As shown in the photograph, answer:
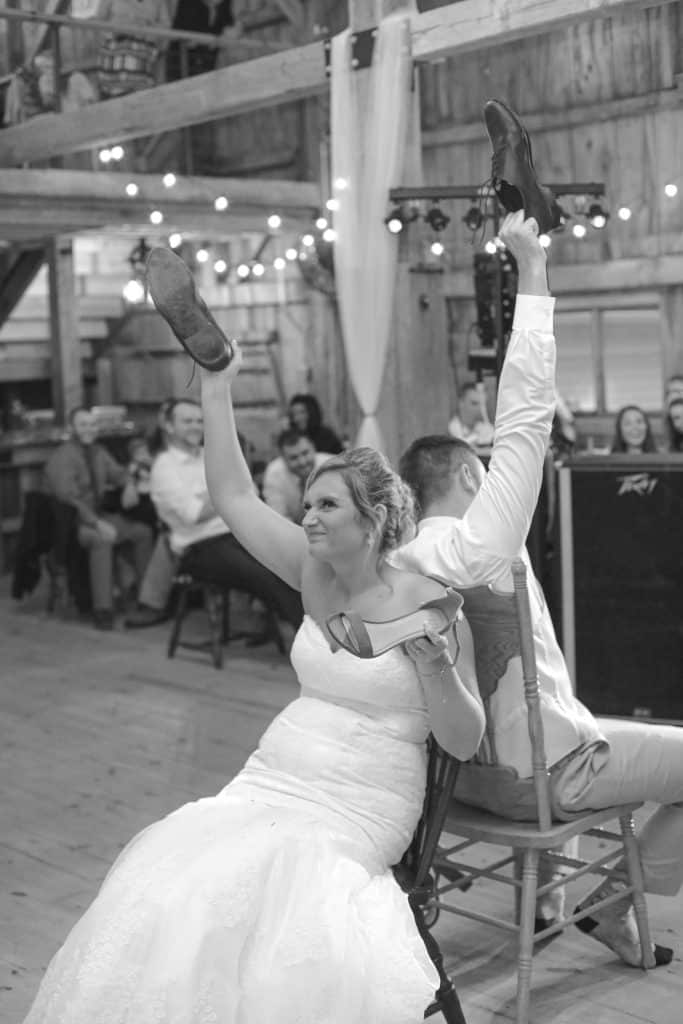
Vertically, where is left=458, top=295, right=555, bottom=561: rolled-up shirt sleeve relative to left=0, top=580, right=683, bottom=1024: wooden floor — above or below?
above

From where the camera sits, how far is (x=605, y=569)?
17.2 ft

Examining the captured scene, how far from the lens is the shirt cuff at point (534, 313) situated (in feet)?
8.60

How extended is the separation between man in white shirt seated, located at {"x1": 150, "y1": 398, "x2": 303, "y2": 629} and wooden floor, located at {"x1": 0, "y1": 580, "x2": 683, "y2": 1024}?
44cm

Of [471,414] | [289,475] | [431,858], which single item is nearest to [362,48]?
[289,475]

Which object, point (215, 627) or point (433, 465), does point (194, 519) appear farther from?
point (433, 465)

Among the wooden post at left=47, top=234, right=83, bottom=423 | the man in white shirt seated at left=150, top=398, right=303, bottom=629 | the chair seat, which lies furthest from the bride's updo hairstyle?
the wooden post at left=47, top=234, right=83, bottom=423

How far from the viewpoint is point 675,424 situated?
7.05 metres

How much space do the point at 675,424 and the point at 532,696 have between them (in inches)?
173

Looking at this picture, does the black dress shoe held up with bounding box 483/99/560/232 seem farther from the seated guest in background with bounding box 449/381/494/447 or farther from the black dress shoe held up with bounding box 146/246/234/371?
the seated guest in background with bounding box 449/381/494/447

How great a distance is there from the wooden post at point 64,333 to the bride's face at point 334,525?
8.50 meters

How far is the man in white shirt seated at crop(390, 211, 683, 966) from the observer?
2.64 meters

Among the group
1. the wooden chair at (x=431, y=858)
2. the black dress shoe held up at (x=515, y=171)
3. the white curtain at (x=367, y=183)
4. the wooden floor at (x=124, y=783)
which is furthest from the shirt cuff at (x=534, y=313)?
the white curtain at (x=367, y=183)

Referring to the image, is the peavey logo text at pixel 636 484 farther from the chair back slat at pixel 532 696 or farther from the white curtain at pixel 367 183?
the chair back slat at pixel 532 696

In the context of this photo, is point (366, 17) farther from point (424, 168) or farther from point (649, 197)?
point (424, 168)
